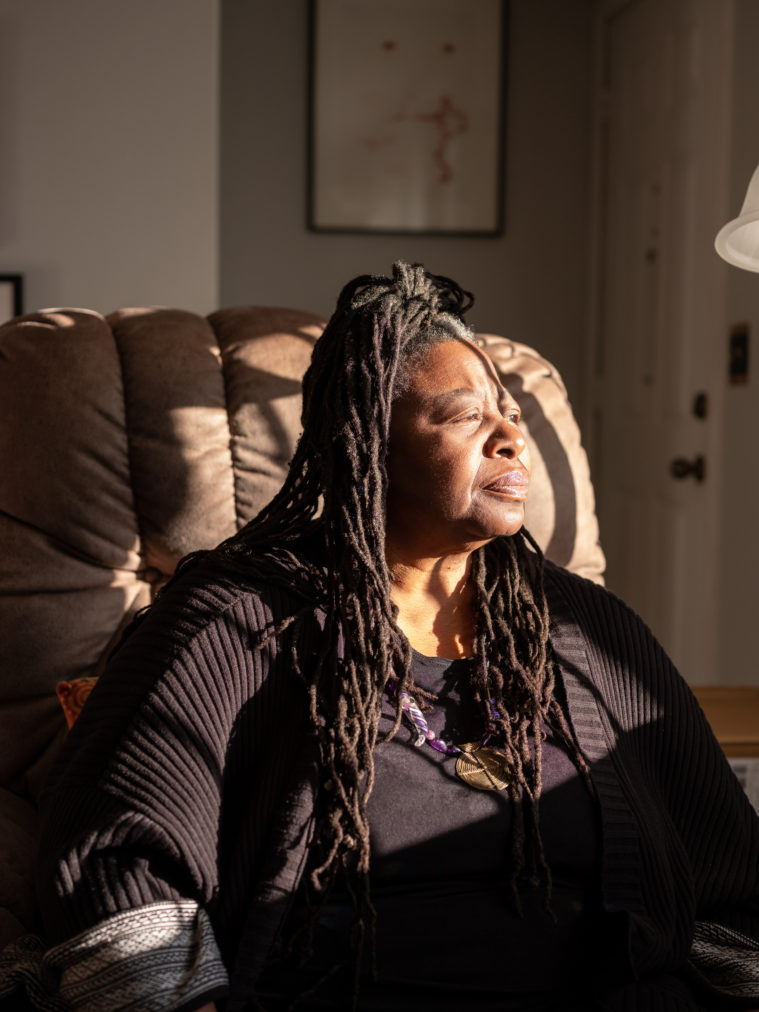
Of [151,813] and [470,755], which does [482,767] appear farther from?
[151,813]

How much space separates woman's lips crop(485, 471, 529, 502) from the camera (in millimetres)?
1286

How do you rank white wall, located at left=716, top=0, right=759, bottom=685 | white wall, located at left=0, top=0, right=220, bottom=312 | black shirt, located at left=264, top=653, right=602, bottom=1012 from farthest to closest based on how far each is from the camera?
white wall, located at left=0, top=0, right=220, bottom=312, white wall, located at left=716, top=0, right=759, bottom=685, black shirt, located at left=264, top=653, right=602, bottom=1012

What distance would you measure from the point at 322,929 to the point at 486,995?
186 millimetres

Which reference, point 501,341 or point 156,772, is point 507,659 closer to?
point 156,772

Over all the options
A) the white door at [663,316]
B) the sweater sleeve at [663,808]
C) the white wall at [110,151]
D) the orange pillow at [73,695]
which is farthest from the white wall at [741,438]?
the orange pillow at [73,695]

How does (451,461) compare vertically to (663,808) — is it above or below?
above

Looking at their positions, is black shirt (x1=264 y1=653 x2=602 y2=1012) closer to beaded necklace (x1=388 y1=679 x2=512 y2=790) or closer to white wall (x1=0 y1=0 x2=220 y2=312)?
beaded necklace (x1=388 y1=679 x2=512 y2=790)

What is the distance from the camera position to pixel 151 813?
1.10 m

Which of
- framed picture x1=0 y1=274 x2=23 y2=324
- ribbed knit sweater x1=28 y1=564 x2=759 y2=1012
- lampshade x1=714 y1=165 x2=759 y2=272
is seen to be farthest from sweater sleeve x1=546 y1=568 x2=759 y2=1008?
framed picture x1=0 y1=274 x2=23 y2=324

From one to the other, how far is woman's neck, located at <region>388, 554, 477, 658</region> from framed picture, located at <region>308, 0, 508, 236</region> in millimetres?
2697

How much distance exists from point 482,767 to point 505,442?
14.3 inches

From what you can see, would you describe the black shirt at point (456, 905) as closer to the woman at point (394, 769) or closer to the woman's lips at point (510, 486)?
the woman at point (394, 769)

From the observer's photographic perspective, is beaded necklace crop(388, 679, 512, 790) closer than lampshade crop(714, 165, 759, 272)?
Yes

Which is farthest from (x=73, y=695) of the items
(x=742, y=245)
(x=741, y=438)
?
(x=741, y=438)
